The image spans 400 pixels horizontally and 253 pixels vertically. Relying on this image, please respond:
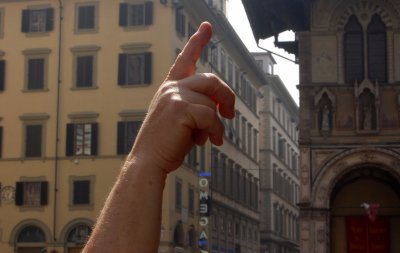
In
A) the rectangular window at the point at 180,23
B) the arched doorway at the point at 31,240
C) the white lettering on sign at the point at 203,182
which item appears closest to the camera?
the arched doorway at the point at 31,240

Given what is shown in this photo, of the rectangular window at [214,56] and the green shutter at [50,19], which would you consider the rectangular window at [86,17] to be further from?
the rectangular window at [214,56]

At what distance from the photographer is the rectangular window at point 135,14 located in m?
42.1

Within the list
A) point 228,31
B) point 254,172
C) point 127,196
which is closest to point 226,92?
point 127,196

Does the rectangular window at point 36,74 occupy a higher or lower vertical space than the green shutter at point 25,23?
lower

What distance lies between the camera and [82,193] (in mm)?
41094

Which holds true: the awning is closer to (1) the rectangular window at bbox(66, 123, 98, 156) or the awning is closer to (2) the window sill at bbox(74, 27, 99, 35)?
(1) the rectangular window at bbox(66, 123, 98, 156)

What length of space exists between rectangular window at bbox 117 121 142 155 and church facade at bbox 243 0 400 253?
18183 millimetres

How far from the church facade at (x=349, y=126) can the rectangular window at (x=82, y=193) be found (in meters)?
19.2

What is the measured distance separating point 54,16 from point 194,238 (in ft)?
42.2

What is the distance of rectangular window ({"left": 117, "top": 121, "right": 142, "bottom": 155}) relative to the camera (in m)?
40.9

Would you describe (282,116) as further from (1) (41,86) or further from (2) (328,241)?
(2) (328,241)

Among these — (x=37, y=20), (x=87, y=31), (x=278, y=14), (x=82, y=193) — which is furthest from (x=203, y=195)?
(x=278, y=14)

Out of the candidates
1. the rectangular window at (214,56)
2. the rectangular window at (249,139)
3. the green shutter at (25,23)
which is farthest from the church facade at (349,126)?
the rectangular window at (249,139)

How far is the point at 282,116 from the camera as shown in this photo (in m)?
79.1
